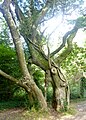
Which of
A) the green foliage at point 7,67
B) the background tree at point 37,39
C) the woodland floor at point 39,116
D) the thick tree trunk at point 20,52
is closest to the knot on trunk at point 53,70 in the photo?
the background tree at point 37,39

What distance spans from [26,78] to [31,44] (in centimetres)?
200

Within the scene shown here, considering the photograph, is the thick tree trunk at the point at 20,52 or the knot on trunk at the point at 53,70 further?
the knot on trunk at the point at 53,70

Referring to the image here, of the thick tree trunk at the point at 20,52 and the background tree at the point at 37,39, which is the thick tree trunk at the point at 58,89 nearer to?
the background tree at the point at 37,39

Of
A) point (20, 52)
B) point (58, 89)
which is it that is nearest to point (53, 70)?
point (58, 89)

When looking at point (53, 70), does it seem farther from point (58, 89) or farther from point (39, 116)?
point (39, 116)

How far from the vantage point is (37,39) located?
37.6 ft

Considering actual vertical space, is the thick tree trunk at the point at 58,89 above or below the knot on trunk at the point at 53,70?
below

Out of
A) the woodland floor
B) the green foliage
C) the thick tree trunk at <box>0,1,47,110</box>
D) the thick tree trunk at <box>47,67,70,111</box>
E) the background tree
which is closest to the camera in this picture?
the woodland floor

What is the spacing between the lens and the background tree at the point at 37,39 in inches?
373

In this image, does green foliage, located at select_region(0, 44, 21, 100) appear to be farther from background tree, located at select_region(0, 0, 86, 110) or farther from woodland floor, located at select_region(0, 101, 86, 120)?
woodland floor, located at select_region(0, 101, 86, 120)

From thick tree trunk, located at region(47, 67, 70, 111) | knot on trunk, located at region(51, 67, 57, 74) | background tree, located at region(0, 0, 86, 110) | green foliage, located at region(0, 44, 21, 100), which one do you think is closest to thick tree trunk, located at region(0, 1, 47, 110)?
background tree, located at region(0, 0, 86, 110)

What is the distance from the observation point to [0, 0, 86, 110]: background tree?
947 cm

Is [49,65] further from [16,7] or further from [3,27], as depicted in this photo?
[3,27]

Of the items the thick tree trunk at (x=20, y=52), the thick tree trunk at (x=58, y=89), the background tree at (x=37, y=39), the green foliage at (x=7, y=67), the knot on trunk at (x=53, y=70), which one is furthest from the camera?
the green foliage at (x=7, y=67)
